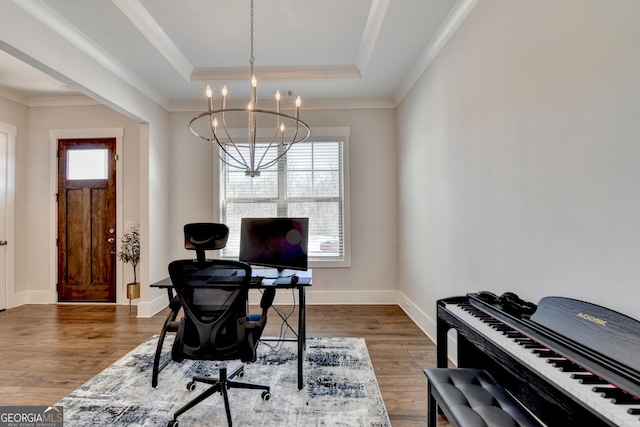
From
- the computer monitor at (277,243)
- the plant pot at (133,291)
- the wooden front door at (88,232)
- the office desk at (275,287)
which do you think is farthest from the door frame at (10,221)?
the computer monitor at (277,243)

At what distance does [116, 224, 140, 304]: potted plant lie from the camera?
403cm

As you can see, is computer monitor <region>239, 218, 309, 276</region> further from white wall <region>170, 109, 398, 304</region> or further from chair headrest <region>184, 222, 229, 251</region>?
white wall <region>170, 109, 398, 304</region>

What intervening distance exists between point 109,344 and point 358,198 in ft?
10.9

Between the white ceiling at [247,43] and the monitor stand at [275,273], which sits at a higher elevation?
the white ceiling at [247,43]

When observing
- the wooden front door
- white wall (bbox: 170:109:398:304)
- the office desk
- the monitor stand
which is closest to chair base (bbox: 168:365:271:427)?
the office desk

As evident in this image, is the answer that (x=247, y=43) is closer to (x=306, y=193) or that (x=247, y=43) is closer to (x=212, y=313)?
(x=306, y=193)

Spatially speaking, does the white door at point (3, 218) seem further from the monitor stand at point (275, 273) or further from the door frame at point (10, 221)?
the monitor stand at point (275, 273)

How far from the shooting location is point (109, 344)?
9.73 feet

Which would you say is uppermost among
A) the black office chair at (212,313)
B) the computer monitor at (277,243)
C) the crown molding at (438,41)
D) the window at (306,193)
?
the crown molding at (438,41)

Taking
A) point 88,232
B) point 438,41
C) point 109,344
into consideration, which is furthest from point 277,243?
point 88,232

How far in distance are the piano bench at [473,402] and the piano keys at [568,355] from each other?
0.15 m

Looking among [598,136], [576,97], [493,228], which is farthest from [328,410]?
[576,97]

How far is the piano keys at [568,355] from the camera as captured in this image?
0.83 metres

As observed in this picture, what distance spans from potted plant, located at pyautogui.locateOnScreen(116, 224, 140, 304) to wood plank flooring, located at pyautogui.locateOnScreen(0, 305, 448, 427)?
→ 294 millimetres
